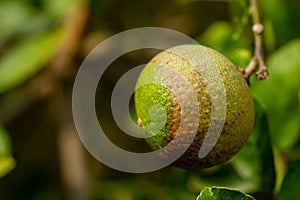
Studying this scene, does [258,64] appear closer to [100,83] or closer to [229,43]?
[229,43]

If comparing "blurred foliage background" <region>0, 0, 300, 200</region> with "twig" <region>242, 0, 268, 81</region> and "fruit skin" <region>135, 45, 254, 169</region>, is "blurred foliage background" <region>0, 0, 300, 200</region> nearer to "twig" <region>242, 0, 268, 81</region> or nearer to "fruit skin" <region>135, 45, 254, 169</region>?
"twig" <region>242, 0, 268, 81</region>

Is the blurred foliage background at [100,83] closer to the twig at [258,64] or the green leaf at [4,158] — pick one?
the green leaf at [4,158]

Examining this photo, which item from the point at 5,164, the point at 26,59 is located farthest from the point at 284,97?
the point at 26,59

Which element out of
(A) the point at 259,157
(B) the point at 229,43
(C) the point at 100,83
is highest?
(B) the point at 229,43

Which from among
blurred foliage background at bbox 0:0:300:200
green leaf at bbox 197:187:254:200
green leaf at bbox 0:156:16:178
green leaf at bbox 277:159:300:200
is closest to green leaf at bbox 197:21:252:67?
blurred foliage background at bbox 0:0:300:200

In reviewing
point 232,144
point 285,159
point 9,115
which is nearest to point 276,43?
point 285,159
